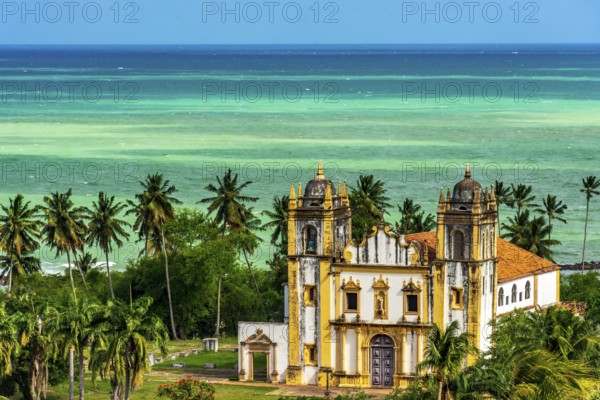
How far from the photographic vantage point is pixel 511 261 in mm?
84750

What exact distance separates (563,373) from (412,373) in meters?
19.9

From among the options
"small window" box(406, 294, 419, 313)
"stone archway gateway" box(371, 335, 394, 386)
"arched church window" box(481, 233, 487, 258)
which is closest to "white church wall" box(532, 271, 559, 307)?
"arched church window" box(481, 233, 487, 258)

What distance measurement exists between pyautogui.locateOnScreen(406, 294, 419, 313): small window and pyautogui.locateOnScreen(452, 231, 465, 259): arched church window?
2.79 m

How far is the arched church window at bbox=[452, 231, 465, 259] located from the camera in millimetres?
79312

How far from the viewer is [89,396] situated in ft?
254

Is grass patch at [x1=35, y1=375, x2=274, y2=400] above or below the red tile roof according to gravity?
below

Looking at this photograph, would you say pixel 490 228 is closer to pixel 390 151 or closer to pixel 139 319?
pixel 139 319

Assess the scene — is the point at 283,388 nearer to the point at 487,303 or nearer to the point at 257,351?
the point at 257,351

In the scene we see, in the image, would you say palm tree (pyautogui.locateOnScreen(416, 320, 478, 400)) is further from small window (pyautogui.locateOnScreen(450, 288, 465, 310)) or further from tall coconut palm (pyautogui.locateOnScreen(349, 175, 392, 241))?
tall coconut palm (pyautogui.locateOnScreen(349, 175, 392, 241))

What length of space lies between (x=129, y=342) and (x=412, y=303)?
16637 mm

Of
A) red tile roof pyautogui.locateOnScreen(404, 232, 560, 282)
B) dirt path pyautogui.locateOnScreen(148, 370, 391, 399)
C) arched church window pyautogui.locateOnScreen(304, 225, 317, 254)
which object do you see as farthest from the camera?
red tile roof pyautogui.locateOnScreen(404, 232, 560, 282)

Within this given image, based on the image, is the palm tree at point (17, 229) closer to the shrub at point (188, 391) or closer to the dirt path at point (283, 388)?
the dirt path at point (283, 388)

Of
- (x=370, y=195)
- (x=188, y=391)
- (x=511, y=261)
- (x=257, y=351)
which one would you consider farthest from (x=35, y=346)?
(x=370, y=195)

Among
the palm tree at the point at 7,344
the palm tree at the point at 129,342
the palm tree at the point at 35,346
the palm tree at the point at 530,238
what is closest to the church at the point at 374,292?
the palm tree at the point at 35,346
